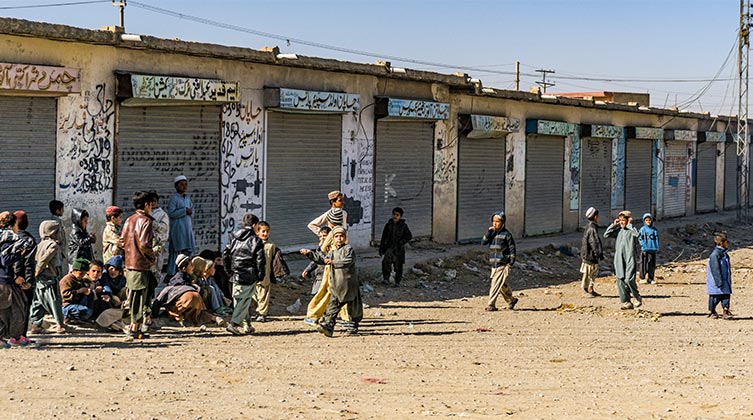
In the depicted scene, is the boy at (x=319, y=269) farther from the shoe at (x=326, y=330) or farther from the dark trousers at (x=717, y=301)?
the dark trousers at (x=717, y=301)

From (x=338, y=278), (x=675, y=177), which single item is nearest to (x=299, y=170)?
(x=338, y=278)

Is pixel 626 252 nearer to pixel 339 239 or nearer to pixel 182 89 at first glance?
pixel 339 239

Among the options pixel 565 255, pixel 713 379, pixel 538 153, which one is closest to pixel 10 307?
pixel 713 379

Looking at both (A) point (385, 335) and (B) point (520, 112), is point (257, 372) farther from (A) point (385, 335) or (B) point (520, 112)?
(B) point (520, 112)

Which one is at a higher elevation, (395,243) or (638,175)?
(638,175)

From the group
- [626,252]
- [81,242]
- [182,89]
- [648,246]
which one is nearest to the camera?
[81,242]

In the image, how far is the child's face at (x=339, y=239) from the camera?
12.2 meters

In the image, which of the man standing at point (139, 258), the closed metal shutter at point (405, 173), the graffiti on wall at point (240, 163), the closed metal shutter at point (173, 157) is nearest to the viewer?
the man standing at point (139, 258)

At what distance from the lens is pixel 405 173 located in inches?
866

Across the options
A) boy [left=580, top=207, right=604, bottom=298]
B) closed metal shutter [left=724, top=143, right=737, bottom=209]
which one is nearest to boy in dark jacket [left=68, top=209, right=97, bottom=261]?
boy [left=580, top=207, right=604, bottom=298]

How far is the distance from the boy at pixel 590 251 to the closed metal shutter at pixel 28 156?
26.6 feet

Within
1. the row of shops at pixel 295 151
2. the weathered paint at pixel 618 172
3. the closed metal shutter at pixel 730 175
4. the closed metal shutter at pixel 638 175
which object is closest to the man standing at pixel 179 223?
the row of shops at pixel 295 151

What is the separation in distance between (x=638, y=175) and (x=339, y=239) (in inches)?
919

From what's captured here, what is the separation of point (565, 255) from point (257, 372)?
1568cm
